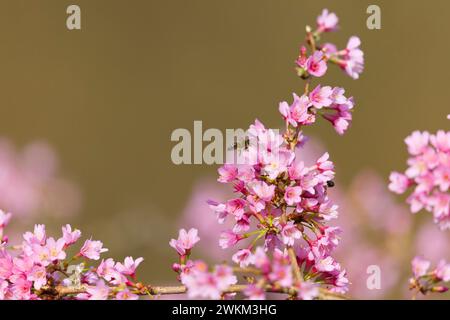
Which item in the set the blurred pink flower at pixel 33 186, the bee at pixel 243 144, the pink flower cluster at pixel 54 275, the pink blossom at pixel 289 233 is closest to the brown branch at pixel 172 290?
the pink flower cluster at pixel 54 275

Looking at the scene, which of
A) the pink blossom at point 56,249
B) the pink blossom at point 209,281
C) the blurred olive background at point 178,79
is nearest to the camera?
the pink blossom at point 209,281

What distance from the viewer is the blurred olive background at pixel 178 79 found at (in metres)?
11.0

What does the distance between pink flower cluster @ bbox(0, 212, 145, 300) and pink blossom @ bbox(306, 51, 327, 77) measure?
83cm

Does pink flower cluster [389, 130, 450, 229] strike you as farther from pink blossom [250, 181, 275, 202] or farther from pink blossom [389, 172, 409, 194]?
pink blossom [250, 181, 275, 202]

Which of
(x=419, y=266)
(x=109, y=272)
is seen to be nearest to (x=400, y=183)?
(x=419, y=266)

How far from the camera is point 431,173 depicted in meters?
2.49

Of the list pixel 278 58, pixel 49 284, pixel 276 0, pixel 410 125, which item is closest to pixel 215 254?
pixel 49 284

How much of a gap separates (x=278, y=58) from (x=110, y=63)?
2315 mm

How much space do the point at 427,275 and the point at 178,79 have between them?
982 cm

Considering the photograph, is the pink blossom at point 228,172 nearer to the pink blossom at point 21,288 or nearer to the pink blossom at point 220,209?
the pink blossom at point 220,209

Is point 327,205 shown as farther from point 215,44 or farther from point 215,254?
point 215,44

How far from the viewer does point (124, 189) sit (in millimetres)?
10492

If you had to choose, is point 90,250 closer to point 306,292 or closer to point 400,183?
point 306,292

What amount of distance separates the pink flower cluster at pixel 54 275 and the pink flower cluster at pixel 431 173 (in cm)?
89
